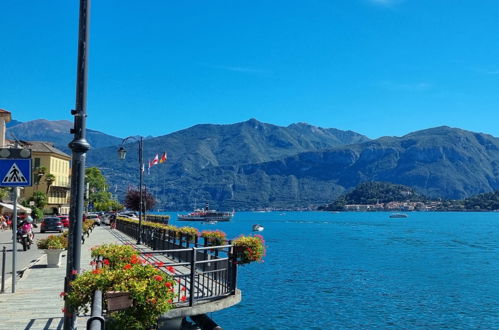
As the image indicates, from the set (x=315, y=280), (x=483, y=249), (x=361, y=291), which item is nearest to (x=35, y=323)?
(x=361, y=291)

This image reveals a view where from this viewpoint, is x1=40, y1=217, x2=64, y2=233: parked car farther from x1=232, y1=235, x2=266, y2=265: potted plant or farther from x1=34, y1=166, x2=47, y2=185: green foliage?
x1=34, y1=166, x2=47, y2=185: green foliage

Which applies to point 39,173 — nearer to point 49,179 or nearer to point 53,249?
point 49,179

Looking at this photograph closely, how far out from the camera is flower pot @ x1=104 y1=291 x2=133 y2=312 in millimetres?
7191

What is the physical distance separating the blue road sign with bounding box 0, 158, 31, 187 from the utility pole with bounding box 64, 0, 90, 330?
4296 millimetres

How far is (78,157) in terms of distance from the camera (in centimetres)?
749

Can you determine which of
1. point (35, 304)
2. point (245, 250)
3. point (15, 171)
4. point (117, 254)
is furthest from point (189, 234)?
point (117, 254)

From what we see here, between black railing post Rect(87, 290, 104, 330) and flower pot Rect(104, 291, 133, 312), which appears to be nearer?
black railing post Rect(87, 290, 104, 330)

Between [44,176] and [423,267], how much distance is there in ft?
245

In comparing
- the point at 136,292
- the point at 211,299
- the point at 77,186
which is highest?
the point at 77,186

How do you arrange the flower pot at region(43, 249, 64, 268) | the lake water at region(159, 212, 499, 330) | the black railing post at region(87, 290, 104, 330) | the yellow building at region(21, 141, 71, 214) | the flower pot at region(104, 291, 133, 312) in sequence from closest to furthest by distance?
1. the black railing post at region(87, 290, 104, 330)
2. the flower pot at region(104, 291, 133, 312)
3. the flower pot at region(43, 249, 64, 268)
4. the lake water at region(159, 212, 499, 330)
5. the yellow building at region(21, 141, 71, 214)

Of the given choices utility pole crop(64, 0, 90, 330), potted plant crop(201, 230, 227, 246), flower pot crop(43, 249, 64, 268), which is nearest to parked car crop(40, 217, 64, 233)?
flower pot crop(43, 249, 64, 268)

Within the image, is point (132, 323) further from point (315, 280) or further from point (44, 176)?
point (44, 176)

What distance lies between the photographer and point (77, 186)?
7.33m

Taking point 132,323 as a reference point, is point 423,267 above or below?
below
